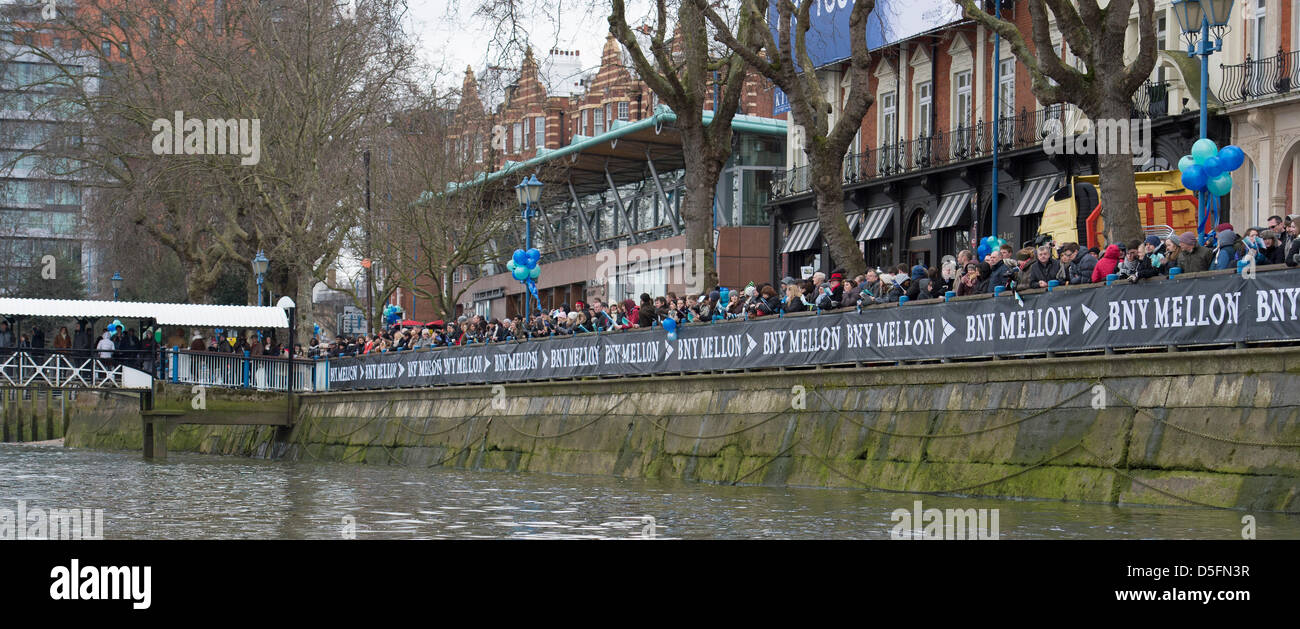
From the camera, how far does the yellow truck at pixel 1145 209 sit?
3089cm

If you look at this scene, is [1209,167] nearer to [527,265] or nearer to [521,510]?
[521,510]

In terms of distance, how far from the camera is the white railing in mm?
40688

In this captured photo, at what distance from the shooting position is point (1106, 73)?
24219 millimetres

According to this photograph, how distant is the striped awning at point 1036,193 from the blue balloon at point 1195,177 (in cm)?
1646

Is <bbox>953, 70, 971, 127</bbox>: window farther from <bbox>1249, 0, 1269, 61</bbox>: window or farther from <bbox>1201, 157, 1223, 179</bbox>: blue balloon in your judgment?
<bbox>1201, 157, 1223, 179</bbox>: blue balloon

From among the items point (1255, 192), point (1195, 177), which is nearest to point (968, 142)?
point (1255, 192)

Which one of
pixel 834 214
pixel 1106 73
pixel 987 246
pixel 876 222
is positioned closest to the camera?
pixel 1106 73

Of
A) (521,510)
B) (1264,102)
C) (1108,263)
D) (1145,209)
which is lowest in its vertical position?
(521,510)

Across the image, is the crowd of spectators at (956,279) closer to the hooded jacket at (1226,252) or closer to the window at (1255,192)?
the hooded jacket at (1226,252)

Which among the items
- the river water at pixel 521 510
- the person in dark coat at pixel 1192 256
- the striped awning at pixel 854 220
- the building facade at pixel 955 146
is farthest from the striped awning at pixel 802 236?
the person in dark coat at pixel 1192 256

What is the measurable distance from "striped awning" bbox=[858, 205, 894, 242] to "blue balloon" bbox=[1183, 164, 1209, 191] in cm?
2392

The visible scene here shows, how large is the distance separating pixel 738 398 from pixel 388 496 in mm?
6143

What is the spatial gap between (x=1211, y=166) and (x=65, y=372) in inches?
1137

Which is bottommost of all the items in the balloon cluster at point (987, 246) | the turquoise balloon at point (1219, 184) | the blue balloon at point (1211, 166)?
the balloon cluster at point (987, 246)
